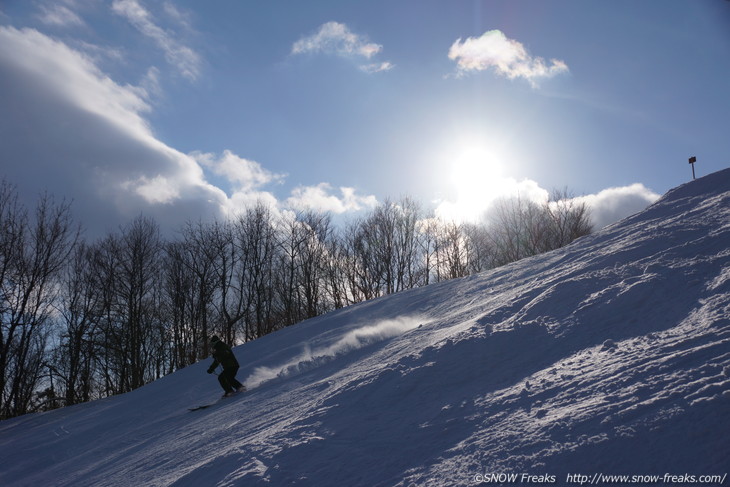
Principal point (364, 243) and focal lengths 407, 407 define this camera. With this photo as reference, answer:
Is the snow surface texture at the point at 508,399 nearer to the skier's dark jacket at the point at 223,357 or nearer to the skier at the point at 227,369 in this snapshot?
the skier at the point at 227,369

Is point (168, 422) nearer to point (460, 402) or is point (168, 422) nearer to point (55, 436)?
point (55, 436)

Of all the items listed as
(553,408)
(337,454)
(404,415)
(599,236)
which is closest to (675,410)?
(553,408)

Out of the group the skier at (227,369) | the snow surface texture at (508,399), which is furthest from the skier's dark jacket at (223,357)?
the snow surface texture at (508,399)

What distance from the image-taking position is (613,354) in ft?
14.5

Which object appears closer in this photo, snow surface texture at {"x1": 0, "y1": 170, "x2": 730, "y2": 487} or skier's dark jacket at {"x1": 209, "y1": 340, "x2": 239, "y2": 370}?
snow surface texture at {"x1": 0, "y1": 170, "x2": 730, "y2": 487}

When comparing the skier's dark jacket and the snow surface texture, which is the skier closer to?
the skier's dark jacket

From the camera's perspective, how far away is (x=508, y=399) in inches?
167

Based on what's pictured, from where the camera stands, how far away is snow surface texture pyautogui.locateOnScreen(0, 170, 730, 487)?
3.15 meters

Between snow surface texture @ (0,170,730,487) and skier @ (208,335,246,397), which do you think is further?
skier @ (208,335,246,397)

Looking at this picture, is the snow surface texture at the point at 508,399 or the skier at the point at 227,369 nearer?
the snow surface texture at the point at 508,399

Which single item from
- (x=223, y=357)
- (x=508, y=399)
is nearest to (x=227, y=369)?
(x=223, y=357)

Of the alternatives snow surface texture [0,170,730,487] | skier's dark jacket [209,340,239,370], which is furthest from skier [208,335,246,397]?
snow surface texture [0,170,730,487]

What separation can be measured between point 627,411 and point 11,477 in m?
11.4

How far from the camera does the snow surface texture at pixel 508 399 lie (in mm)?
3150
